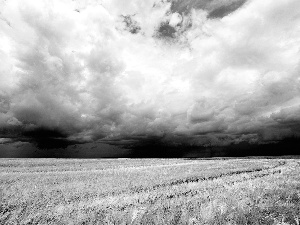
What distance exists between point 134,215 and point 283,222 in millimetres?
5428

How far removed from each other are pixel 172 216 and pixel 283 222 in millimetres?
3859

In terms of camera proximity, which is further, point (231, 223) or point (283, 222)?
point (231, 223)

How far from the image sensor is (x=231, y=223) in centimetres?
779

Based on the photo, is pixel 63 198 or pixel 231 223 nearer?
pixel 231 223

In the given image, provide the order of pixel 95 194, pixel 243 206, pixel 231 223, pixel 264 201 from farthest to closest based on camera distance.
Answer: pixel 95 194, pixel 264 201, pixel 243 206, pixel 231 223

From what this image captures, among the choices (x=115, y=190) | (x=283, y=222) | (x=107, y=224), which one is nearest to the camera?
(x=283, y=222)

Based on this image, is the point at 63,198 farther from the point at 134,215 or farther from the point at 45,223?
the point at 134,215

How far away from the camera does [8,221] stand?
29.9ft

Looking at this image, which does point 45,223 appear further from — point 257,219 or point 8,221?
point 257,219

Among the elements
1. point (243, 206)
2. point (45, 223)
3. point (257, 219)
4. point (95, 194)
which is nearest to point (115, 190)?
point (95, 194)

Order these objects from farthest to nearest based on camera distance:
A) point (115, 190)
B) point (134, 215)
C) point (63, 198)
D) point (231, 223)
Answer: point (115, 190), point (63, 198), point (134, 215), point (231, 223)

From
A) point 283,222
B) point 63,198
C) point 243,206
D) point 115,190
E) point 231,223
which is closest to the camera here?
point 283,222

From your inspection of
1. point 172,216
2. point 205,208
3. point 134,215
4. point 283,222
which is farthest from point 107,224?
point 283,222

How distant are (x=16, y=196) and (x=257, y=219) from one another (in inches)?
655
